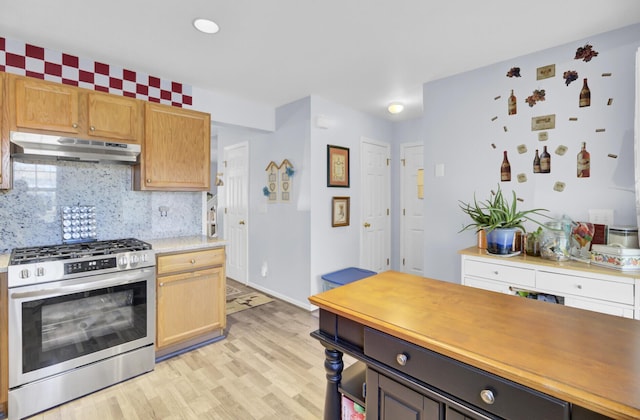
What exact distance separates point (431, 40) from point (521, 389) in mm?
2336

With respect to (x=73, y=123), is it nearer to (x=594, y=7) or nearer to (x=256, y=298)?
(x=256, y=298)

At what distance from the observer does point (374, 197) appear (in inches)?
175

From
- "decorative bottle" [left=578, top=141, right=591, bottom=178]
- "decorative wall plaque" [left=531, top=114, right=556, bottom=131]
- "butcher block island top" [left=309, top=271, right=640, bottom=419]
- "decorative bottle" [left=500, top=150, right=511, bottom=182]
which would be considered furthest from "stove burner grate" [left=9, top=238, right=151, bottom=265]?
"decorative bottle" [left=578, top=141, right=591, bottom=178]

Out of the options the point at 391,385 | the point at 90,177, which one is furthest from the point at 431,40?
the point at 90,177

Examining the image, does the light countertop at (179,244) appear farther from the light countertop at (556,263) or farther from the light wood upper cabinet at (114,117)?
the light countertop at (556,263)

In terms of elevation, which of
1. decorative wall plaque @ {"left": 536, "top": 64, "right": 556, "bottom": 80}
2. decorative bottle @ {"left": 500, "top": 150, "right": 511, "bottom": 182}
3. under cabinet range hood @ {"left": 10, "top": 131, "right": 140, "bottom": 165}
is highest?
decorative wall plaque @ {"left": 536, "top": 64, "right": 556, "bottom": 80}

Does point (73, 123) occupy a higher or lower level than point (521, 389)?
higher

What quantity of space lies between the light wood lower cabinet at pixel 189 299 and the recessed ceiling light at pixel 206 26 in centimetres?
171

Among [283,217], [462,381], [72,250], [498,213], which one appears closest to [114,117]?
[72,250]

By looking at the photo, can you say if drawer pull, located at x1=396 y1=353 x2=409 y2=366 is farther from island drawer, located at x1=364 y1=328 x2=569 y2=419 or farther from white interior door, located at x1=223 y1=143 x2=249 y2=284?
white interior door, located at x1=223 y1=143 x2=249 y2=284

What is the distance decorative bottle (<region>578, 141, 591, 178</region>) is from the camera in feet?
7.47

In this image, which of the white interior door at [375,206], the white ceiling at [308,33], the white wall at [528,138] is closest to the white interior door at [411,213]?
the white interior door at [375,206]

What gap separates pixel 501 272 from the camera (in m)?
2.24

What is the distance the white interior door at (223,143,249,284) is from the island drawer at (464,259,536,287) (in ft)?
10.1
